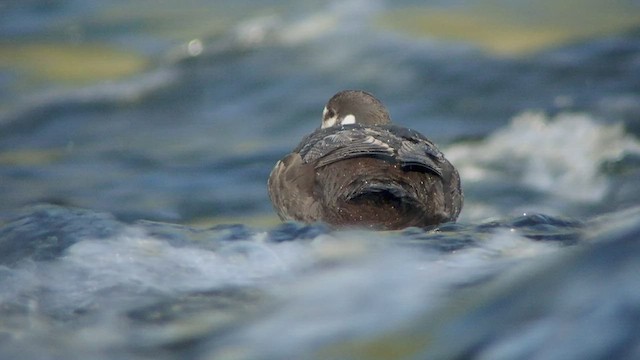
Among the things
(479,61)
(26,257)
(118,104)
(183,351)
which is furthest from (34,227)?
(479,61)

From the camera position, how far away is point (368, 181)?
709 centimetres

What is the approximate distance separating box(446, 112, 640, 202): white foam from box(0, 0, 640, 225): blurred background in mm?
22

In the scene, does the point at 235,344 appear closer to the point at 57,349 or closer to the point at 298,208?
the point at 57,349

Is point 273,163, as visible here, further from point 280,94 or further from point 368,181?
point 368,181

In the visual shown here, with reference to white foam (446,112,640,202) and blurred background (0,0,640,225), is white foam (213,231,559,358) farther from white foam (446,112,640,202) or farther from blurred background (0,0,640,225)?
white foam (446,112,640,202)

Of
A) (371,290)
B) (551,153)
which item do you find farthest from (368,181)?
(551,153)

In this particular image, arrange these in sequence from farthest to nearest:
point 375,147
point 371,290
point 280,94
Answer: point 280,94, point 375,147, point 371,290

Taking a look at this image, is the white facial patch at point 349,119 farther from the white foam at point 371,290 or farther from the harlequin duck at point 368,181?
the white foam at point 371,290

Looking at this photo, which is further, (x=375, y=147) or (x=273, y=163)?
(x=273, y=163)

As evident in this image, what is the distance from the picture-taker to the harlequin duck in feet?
23.4

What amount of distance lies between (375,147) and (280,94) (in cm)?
603

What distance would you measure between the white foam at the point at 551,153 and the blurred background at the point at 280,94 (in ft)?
0.07

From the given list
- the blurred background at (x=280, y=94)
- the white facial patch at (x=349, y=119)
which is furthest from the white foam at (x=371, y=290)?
the blurred background at (x=280, y=94)

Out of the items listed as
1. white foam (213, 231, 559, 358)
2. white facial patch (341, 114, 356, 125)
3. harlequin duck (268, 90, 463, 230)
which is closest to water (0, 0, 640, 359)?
white foam (213, 231, 559, 358)
